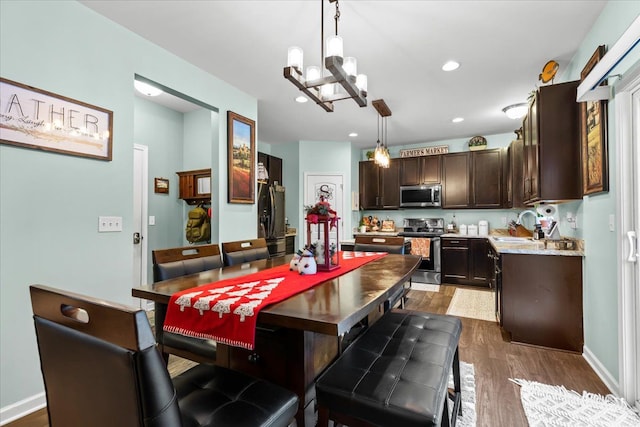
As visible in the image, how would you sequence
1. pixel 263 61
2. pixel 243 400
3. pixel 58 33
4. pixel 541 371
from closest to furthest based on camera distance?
pixel 243 400
pixel 58 33
pixel 541 371
pixel 263 61

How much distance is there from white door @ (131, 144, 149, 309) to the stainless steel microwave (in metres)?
4.28

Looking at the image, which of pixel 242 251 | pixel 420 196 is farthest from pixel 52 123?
pixel 420 196

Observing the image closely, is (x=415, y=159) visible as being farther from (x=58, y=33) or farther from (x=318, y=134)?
(x=58, y=33)

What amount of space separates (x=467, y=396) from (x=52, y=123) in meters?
3.17

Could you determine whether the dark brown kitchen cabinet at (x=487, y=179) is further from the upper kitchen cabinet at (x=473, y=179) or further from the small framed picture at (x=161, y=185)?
the small framed picture at (x=161, y=185)

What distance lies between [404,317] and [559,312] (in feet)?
6.00

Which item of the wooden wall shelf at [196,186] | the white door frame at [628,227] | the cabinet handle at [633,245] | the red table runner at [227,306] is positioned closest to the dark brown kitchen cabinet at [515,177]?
the white door frame at [628,227]

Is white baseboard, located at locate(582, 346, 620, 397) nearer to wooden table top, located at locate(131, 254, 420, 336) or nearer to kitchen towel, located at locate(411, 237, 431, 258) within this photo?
wooden table top, located at locate(131, 254, 420, 336)

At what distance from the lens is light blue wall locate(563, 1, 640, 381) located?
192cm

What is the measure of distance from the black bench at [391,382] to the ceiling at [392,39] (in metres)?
2.14

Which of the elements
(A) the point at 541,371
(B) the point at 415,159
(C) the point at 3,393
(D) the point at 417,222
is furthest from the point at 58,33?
(D) the point at 417,222

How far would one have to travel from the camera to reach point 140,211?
11.9 feet

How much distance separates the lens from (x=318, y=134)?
5238mm

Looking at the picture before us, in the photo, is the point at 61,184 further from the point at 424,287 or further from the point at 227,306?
the point at 424,287
